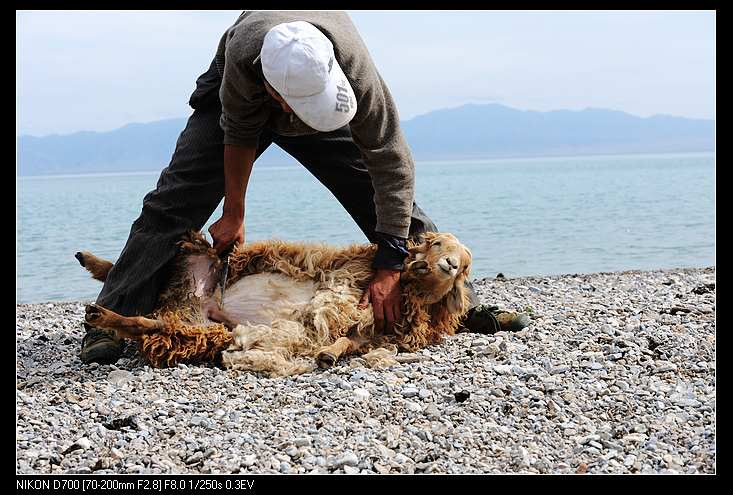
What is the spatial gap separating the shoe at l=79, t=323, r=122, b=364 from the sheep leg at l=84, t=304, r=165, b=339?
220 millimetres

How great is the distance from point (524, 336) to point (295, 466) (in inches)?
103

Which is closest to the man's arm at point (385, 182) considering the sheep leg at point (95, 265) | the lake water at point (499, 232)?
the sheep leg at point (95, 265)

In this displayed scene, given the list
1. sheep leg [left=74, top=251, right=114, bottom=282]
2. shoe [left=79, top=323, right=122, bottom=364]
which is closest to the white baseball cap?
shoe [left=79, top=323, right=122, bottom=364]

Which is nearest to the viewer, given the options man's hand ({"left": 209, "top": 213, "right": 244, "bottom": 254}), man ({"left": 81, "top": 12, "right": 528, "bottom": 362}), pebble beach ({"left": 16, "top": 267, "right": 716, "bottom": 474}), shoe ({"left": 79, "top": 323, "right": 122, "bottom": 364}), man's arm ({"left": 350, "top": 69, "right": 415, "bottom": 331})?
pebble beach ({"left": 16, "top": 267, "right": 716, "bottom": 474})

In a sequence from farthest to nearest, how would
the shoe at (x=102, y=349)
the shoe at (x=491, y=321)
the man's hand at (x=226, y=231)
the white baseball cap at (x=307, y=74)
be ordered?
the shoe at (x=491, y=321) < the man's hand at (x=226, y=231) < the shoe at (x=102, y=349) < the white baseball cap at (x=307, y=74)

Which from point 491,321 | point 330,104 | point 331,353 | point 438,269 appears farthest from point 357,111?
point 491,321

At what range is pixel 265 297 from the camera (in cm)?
544

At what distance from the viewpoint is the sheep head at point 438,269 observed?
5.46 m

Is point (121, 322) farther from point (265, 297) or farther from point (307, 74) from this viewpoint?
point (307, 74)

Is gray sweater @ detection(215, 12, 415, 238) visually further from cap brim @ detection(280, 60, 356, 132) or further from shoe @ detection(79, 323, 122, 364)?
shoe @ detection(79, 323, 122, 364)

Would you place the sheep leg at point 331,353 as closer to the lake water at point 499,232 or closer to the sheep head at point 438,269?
the sheep head at point 438,269

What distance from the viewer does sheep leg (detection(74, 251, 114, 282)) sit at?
19.3ft

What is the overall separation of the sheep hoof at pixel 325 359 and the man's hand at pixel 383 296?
18.3 inches

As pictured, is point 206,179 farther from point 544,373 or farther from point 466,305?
point 544,373
